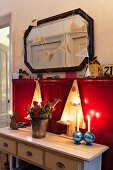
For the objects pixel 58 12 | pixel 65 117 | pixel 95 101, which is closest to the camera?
pixel 95 101

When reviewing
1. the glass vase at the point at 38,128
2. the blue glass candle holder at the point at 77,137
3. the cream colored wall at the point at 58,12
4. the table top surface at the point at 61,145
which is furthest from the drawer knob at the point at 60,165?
the cream colored wall at the point at 58,12

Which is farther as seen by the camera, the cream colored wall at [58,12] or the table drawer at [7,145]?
the table drawer at [7,145]

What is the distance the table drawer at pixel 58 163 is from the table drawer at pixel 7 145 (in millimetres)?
410

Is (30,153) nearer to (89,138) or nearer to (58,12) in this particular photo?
(89,138)

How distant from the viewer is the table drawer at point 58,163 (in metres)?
1.48

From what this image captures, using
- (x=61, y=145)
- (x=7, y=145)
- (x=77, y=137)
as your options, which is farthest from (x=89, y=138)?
(x=7, y=145)

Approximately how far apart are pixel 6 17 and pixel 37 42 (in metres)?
0.71

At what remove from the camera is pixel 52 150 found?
5.24ft

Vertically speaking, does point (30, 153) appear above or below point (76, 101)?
below

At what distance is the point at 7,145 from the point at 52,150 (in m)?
0.58

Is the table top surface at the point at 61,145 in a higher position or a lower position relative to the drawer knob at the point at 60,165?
higher

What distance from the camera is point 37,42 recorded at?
2225 mm

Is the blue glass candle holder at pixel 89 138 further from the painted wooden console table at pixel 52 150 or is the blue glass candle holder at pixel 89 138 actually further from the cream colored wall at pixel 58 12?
the cream colored wall at pixel 58 12

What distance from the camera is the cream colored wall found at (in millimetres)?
1741
